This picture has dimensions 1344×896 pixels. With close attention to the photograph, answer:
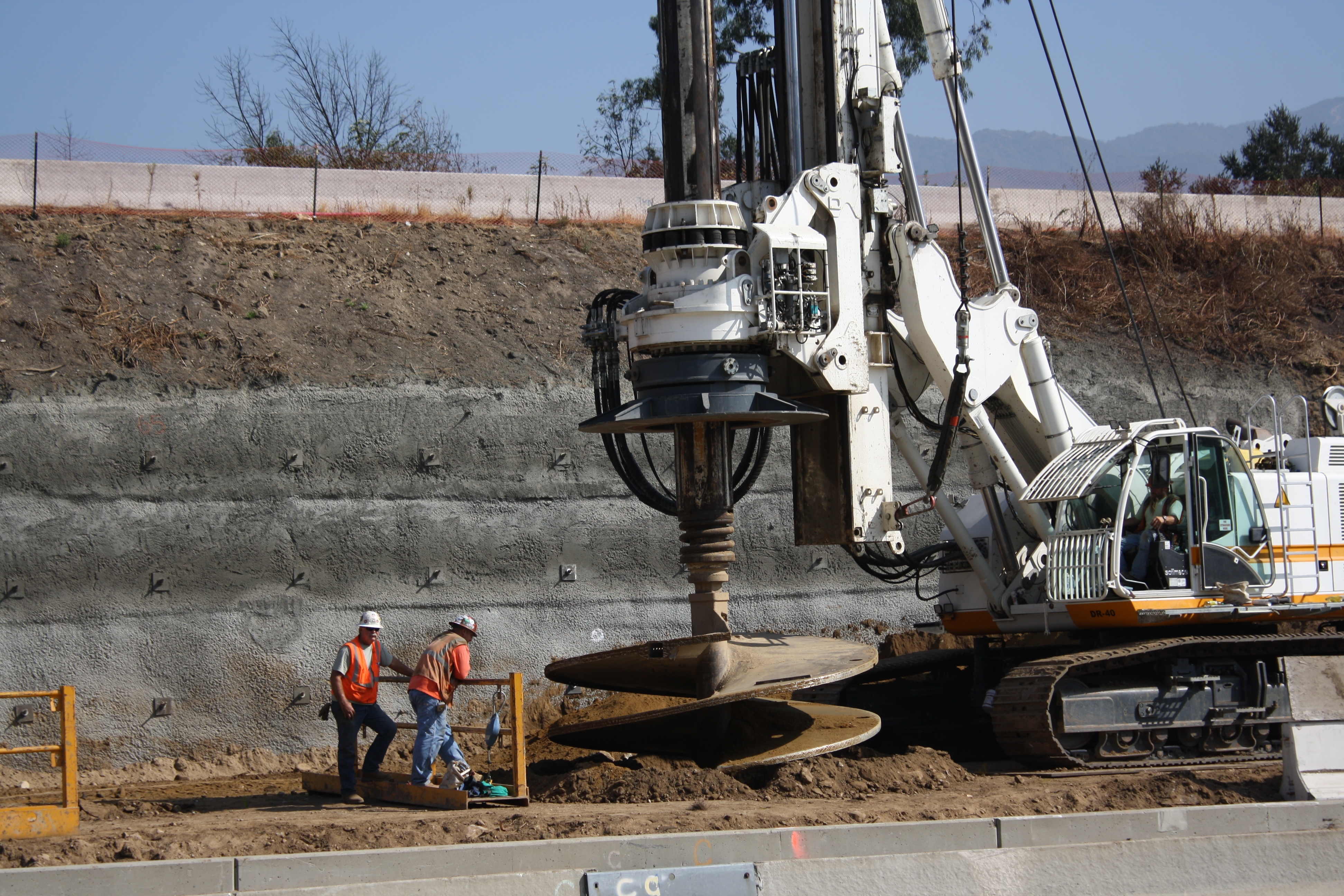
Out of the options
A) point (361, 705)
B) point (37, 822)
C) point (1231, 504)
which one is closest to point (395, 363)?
point (361, 705)

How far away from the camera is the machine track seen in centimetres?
1012

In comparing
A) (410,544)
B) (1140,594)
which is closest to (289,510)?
(410,544)

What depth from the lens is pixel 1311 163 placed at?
38.4 m

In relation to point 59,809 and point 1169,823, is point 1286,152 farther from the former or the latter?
point 59,809

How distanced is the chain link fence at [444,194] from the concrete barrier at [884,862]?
8.33 metres

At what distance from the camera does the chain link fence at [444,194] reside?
16.9m

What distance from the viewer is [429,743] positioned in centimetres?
926

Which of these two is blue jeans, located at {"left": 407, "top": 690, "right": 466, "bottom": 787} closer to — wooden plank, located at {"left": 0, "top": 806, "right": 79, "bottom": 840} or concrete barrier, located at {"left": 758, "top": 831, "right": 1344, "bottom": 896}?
wooden plank, located at {"left": 0, "top": 806, "right": 79, "bottom": 840}

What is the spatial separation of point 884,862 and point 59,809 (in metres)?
5.44

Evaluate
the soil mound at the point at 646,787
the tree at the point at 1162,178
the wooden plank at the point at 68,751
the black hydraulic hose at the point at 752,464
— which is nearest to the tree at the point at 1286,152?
the tree at the point at 1162,178

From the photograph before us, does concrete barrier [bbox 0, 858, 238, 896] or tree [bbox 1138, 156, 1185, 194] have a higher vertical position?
tree [bbox 1138, 156, 1185, 194]

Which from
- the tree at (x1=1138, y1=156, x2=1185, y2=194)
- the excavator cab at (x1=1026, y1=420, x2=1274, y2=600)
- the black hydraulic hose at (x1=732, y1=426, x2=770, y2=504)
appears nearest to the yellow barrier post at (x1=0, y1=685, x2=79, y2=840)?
the black hydraulic hose at (x1=732, y1=426, x2=770, y2=504)

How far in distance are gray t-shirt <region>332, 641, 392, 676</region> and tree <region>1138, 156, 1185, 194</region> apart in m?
19.1

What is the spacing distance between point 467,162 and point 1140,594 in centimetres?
1378
